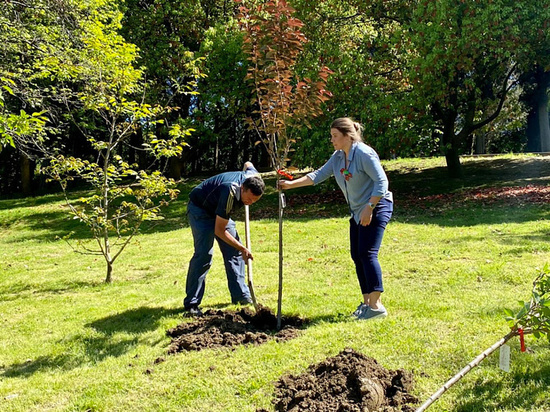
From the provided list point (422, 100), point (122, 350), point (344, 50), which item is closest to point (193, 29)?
point (344, 50)

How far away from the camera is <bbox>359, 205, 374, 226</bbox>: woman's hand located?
4.17m

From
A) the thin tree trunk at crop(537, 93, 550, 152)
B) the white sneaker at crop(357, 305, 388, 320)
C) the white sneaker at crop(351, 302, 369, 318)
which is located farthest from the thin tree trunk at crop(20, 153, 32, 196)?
the thin tree trunk at crop(537, 93, 550, 152)

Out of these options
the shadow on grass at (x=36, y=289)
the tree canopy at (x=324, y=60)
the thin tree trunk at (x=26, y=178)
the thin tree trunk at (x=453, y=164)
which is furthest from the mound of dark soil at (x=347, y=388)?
the thin tree trunk at (x=26, y=178)

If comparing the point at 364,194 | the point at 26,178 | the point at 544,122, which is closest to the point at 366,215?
the point at 364,194

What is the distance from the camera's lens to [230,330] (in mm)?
4566

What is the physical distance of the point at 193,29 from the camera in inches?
701

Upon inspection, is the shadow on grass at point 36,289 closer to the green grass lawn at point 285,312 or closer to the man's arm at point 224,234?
the green grass lawn at point 285,312

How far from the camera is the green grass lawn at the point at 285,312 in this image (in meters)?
3.43

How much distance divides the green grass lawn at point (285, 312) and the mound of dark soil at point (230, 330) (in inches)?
5.6

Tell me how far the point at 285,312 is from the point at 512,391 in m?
2.51

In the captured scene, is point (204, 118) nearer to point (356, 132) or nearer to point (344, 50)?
point (344, 50)

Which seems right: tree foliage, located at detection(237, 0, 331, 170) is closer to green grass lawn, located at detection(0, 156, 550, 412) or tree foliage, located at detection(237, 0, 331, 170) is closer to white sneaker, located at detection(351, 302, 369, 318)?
white sneaker, located at detection(351, 302, 369, 318)

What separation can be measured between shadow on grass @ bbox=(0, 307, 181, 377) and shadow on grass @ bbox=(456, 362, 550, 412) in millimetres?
3133

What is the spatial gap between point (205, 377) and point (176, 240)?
7.40 metres
